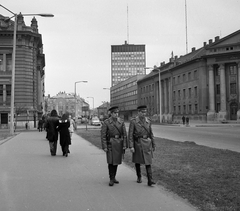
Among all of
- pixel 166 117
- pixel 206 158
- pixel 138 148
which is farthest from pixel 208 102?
pixel 138 148

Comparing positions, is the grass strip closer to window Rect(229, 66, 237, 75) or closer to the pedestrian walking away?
the pedestrian walking away

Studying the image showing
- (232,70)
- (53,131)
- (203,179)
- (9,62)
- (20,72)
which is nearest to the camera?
(203,179)

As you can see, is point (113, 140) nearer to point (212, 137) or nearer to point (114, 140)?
point (114, 140)

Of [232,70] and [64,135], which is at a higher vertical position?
[232,70]

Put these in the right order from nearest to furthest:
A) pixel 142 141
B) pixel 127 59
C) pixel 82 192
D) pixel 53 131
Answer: pixel 82 192, pixel 142 141, pixel 53 131, pixel 127 59

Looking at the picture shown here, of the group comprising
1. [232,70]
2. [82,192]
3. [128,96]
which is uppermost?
[232,70]

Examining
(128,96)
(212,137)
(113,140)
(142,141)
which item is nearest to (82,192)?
(113,140)

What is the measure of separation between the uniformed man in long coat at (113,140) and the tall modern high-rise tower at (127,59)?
153 metres

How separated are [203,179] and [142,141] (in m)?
1.77

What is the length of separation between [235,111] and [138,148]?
186ft

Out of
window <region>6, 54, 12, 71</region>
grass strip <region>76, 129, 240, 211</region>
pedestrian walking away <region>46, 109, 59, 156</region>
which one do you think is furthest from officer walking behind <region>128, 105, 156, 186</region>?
window <region>6, 54, 12, 71</region>

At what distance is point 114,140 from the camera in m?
7.15

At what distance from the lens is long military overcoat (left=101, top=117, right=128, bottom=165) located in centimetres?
713

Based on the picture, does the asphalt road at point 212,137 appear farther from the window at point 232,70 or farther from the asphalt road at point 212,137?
the window at point 232,70
